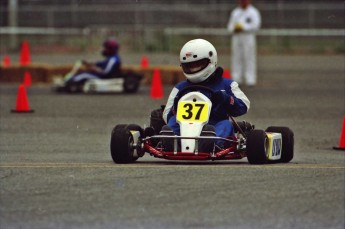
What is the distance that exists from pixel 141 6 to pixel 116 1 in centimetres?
234

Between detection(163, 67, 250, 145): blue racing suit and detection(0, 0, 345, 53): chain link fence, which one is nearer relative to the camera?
detection(163, 67, 250, 145): blue racing suit

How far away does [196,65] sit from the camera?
39.5 feet

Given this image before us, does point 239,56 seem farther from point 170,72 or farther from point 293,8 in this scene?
point 293,8

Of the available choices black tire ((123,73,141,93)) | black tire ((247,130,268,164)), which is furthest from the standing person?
black tire ((247,130,268,164))

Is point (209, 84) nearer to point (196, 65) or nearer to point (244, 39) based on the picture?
point (196, 65)

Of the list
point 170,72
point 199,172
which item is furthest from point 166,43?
point 199,172

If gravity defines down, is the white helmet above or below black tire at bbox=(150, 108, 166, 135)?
above

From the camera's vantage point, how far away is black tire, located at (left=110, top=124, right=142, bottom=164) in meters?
11.5

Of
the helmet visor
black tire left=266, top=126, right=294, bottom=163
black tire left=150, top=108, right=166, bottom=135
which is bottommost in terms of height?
black tire left=266, top=126, right=294, bottom=163

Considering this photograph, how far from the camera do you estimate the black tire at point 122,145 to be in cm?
1151

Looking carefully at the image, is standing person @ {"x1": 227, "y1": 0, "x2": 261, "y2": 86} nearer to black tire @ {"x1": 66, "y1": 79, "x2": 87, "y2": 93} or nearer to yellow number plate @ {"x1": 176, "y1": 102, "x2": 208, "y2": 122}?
black tire @ {"x1": 66, "y1": 79, "x2": 87, "y2": 93}

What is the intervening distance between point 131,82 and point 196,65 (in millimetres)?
12031

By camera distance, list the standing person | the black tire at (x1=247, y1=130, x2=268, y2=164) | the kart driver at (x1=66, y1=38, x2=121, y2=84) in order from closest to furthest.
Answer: the black tire at (x1=247, y1=130, x2=268, y2=164)
the kart driver at (x1=66, y1=38, x2=121, y2=84)
the standing person

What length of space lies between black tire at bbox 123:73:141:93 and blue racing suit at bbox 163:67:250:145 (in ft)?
38.7
